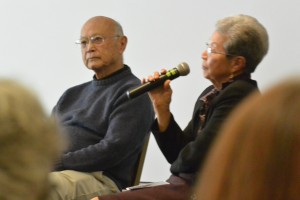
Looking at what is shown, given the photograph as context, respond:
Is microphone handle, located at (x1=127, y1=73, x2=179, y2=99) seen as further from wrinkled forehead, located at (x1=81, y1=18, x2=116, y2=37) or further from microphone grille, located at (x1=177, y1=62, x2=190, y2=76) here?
wrinkled forehead, located at (x1=81, y1=18, x2=116, y2=37)

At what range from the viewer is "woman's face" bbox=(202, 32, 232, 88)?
230 centimetres

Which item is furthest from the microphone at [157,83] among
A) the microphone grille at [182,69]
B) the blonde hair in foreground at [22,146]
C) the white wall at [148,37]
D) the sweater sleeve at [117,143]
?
the blonde hair in foreground at [22,146]

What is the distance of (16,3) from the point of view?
3779 mm

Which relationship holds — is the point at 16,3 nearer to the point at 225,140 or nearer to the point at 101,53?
the point at 101,53

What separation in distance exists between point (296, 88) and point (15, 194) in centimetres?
38

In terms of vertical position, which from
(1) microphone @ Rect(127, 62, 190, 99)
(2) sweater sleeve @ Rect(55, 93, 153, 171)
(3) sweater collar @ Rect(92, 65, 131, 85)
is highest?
(1) microphone @ Rect(127, 62, 190, 99)

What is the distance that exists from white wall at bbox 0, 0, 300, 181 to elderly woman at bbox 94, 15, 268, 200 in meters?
0.59

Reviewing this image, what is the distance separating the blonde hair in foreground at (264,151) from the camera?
0.69 m

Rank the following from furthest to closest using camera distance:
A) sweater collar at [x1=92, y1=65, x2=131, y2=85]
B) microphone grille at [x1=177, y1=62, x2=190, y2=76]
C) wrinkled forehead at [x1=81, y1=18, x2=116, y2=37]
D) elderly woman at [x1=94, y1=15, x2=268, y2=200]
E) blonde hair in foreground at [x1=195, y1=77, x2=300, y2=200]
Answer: wrinkled forehead at [x1=81, y1=18, x2=116, y2=37] → sweater collar at [x1=92, y1=65, x2=131, y2=85] → microphone grille at [x1=177, y1=62, x2=190, y2=76] → elderly woman at [x1=94, y1=15, x2=268, y2=200] → blonde hair in foreground at [x1=195, y1=77, x2=300, y2=200]

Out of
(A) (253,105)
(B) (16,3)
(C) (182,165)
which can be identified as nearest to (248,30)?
(C) (182,165)

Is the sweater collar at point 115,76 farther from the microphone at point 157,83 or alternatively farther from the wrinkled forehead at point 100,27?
the microphone at point 157,83

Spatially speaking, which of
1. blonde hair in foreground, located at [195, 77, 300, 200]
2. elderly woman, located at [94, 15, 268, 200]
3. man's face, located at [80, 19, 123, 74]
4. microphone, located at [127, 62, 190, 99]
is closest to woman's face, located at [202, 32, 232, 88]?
elderly woman, located at [94, 15, 268, 200]

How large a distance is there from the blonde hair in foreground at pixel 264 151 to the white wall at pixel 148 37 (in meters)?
2.16

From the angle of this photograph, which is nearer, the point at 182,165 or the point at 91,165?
the point at 182,165
